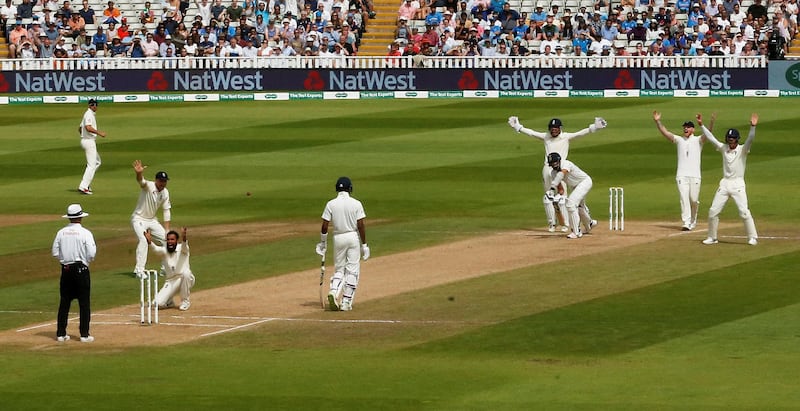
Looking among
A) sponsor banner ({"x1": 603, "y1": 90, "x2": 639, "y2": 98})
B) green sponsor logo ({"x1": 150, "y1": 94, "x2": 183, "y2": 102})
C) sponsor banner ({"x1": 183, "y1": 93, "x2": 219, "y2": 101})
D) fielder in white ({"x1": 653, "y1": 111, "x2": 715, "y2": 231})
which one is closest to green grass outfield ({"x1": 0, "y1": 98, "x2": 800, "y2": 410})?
fielder in white ({"x1": 653, "y1": 111, "x2": 715, "y2": 231})

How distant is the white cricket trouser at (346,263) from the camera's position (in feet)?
69.1

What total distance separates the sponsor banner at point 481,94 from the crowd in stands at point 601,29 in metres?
2.00

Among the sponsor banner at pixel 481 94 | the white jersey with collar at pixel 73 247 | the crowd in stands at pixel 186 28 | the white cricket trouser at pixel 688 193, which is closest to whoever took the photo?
the white jersey with collar at pixel 73 247

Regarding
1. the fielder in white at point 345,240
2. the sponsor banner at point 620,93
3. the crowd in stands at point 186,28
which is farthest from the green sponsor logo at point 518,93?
the fielder in white at point 345,240

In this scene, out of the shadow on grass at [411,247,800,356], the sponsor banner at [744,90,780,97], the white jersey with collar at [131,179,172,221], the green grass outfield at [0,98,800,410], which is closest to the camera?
the green grass outfield at [0,98,800,410]

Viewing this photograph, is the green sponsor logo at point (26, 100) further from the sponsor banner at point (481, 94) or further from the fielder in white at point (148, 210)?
the fielder in white at point (148, 210)

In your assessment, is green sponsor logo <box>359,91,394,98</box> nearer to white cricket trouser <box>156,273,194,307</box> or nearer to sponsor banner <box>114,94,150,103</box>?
sponsor banner <box>114,94,150,103</box>

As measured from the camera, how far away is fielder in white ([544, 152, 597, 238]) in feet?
90.2

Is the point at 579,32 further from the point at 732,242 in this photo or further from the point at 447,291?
the point at 447,291

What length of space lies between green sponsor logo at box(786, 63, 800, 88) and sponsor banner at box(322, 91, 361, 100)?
48.0 feet

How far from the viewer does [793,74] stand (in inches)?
2028

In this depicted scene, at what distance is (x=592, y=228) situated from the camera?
28891 mm

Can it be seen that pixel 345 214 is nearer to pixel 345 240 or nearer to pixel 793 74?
pixel 345 240

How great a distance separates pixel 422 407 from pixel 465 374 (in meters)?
1.63
